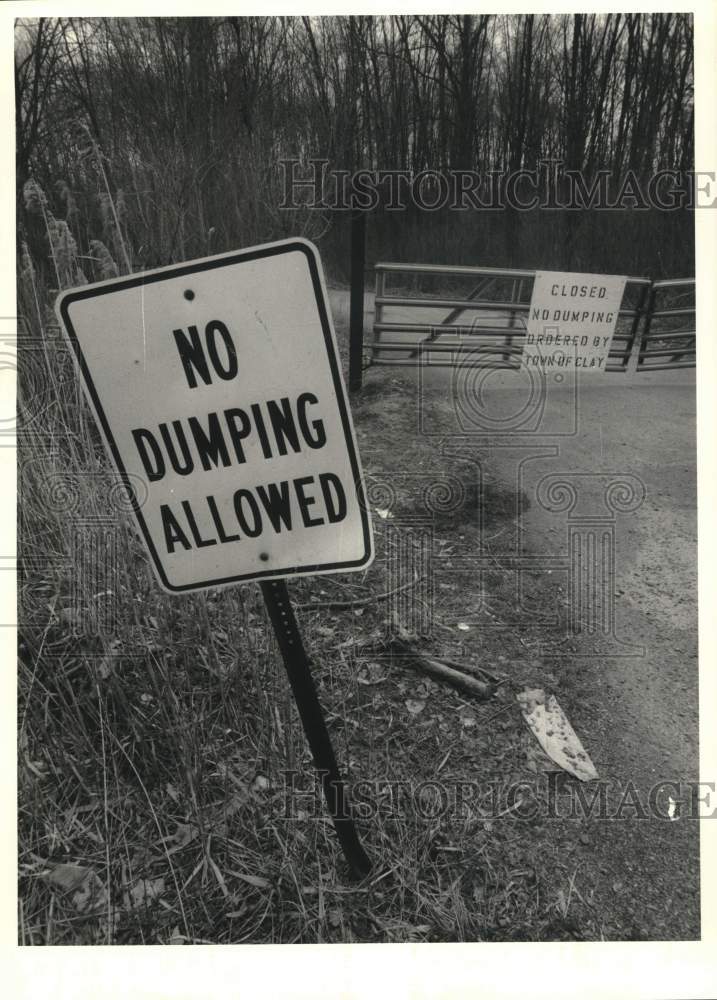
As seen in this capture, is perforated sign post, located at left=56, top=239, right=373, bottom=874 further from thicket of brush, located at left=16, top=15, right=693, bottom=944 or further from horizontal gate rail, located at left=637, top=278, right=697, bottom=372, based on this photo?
horizontal gate rail, located at left=637, top=278, right=697, bottom=372

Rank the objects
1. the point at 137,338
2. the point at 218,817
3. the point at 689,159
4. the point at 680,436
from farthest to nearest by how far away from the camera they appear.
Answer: the point at 680,436 < the point at 689,159 < the point at 218,817 < the point at 137,338

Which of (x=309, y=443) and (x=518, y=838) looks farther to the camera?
(x=518, y=838)

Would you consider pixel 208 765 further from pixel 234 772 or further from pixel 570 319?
pixel 570 319

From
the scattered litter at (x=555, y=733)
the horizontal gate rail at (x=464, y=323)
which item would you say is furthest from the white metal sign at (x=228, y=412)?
the horizontal gate rail at (x=464, y=323)

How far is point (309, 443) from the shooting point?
2.95 ft

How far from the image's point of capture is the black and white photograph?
36.3 inches

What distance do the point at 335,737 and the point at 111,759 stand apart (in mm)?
570

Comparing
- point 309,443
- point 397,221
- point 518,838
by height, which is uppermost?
point 397,221

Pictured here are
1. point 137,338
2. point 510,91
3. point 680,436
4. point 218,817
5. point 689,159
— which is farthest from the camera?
point 680,436

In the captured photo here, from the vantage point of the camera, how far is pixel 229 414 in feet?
2.90

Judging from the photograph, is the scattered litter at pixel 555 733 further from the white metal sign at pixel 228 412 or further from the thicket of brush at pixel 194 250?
the white metal sign at pixel 228 412

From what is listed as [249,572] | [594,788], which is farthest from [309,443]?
[594,788]

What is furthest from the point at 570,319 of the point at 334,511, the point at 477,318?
the point at 334,511

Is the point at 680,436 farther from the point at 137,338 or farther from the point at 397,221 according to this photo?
the point at 137,338
